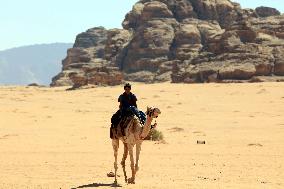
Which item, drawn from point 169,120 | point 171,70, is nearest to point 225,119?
point 169,120

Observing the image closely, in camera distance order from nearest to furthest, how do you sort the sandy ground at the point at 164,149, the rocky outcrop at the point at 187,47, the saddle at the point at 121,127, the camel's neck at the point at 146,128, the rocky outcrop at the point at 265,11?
the camel's neck at the point at 146,128
the saddle at the point at 121,127
the sandy ground at the point at 164,149
the rocky outcrop at the point at 187,47
the rocky outcrop at the point at 265,11

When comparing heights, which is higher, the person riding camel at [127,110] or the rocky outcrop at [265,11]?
the rocky outcrop at [265,11]

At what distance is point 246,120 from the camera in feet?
99.6

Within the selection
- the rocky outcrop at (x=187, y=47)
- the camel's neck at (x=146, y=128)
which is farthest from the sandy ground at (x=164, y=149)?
the rocky outcrop at (x=187, y=47)

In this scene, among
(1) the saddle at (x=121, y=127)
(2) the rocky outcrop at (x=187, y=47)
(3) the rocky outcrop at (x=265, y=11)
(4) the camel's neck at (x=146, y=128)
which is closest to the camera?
(4) the camel's neck at (x=146, y=128)

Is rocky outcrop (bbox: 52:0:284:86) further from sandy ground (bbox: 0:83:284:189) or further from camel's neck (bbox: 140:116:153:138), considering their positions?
camel's neck (bbox: 140:116:153:138)

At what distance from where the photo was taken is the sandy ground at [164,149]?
478 inches

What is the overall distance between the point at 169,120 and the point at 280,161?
51.7 ft

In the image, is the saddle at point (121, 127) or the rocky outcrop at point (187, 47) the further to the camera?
the rocky outcrop at point (187, 47)

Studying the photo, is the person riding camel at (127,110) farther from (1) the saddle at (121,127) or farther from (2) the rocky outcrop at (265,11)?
(2) the rocky outcrop at (265,11)

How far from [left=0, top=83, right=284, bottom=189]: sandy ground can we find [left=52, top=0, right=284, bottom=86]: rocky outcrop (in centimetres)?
2722

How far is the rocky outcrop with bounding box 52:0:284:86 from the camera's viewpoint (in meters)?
67.3

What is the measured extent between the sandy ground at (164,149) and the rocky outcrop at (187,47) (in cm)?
2722

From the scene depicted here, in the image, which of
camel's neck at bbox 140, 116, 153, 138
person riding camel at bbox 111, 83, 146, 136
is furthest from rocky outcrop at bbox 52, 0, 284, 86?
camel's neck at bbox 140, 116, 153, 138
